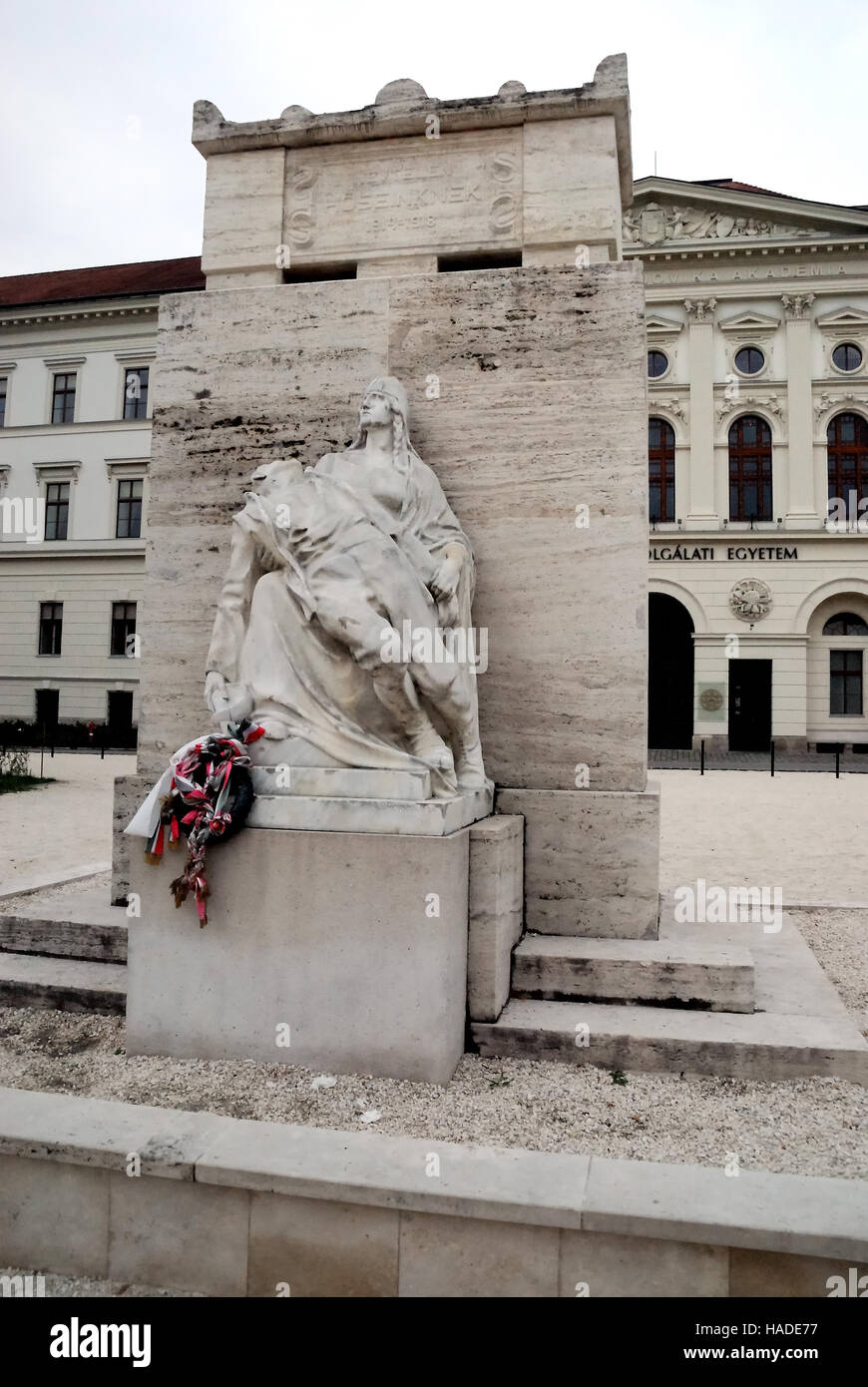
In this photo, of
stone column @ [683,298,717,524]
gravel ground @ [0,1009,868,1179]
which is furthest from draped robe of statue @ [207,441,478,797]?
stone column @ [683,298,717,524]

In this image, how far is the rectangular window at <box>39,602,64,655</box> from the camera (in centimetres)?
3244

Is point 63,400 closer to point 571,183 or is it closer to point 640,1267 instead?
point 571,183

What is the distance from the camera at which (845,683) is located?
96.6 ft

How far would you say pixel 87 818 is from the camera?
41.4 ft

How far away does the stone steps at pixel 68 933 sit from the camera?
4.64 metres

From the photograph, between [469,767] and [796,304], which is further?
[796,304]

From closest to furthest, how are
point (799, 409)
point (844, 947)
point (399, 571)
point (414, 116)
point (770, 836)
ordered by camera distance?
point (399, 571) → point (414, 116) → point (844, 947) → point (770, 836) → point (799, 409)

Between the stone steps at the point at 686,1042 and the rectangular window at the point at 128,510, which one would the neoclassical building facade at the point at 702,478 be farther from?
the stone steps at the point at 686,1042

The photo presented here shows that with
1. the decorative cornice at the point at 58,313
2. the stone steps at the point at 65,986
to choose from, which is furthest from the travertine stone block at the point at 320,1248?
the decorative cornice at the point at 58,313

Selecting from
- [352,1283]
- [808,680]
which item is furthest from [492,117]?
[808,680]

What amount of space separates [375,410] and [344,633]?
1.34m

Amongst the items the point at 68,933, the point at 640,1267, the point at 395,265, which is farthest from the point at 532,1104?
the point at 395,265

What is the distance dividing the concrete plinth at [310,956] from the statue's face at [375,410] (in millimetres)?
2102
